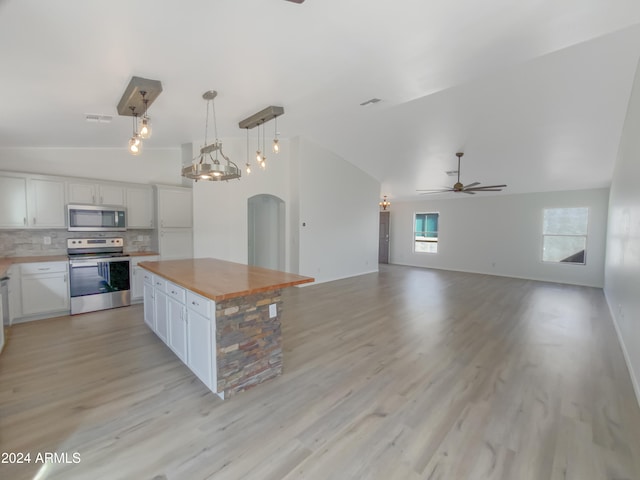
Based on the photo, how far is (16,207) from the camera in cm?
392

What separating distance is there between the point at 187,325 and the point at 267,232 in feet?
14.7

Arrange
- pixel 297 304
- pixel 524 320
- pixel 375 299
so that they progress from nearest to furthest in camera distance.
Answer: pixel 524 320
pixel 297 304
pixel 375 299

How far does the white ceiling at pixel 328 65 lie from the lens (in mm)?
1867

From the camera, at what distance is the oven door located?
4.14 meters

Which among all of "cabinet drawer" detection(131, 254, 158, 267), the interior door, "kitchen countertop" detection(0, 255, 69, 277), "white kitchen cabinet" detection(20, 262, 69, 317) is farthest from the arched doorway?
the interior door

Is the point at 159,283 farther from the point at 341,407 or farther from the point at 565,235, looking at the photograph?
the point at 565,235

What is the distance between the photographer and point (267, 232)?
6.93 m

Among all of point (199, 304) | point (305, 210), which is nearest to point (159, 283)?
point (199, 304)

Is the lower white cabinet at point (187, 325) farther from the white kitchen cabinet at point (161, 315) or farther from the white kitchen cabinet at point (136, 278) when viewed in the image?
the white kitchen cabinet at point (136, 278)

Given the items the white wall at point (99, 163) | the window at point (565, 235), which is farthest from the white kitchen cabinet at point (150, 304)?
the window at point (565, 235)

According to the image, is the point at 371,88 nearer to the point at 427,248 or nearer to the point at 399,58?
the point at 399,58

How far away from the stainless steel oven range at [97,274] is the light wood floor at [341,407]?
18.1 inches

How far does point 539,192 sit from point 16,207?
10595mm

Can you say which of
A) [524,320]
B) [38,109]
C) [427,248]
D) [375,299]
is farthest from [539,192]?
[38,109]
